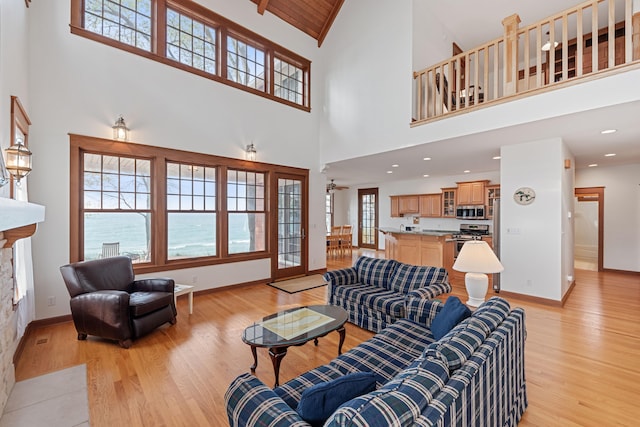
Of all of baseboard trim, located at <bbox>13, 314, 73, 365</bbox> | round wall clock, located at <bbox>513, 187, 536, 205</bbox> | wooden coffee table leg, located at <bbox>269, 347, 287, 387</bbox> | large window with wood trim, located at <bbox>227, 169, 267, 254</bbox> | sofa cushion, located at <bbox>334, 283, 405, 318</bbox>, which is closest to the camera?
wooden coffee table leg, located at <bbox>269, 347, 287, 387</bbox>

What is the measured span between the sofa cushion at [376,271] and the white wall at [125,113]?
2519 mm

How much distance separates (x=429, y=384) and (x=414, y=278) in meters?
2.36

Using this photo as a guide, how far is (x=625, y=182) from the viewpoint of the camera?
6.41 m

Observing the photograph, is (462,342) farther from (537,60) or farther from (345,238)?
(345,238)

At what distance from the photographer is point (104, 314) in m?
2.87

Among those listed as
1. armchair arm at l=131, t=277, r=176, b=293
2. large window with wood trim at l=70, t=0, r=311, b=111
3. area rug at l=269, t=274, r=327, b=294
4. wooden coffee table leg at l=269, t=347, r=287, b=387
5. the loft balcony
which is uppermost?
large window with wood trim at l=70, t=0, r=311, b=111

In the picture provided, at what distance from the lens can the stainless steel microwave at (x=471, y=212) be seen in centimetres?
750

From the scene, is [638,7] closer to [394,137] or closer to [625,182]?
[394,137]

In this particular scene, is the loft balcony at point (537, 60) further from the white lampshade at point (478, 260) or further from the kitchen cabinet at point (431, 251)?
the kitchen cabinet at point (431, 251)

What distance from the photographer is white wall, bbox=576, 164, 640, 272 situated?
6.30 m

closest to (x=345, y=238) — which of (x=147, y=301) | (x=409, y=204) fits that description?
(x=409, y=204)

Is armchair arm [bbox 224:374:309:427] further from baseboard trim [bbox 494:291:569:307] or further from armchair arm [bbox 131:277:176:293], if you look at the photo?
baseboard trim [bbox 494:291:569:307]

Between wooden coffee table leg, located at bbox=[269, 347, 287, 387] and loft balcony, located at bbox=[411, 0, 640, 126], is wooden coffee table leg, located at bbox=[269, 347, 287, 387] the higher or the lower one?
the lower one

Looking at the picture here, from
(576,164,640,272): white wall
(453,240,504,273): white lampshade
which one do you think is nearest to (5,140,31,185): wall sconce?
(453,240,504,273): white lampshade
